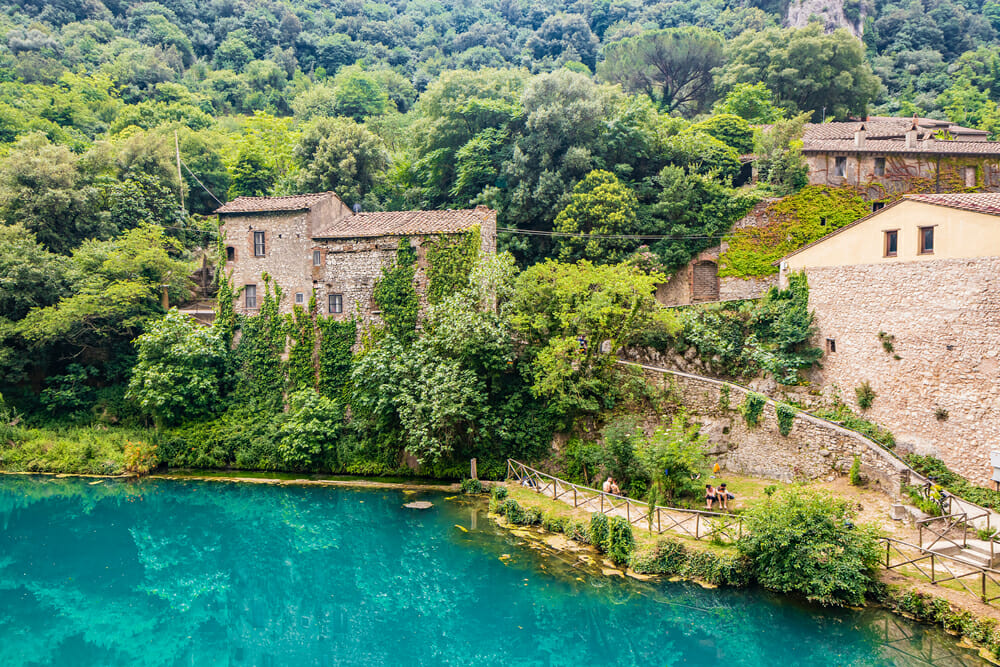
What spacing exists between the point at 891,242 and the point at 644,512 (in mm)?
10943

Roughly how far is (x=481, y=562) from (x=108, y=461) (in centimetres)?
1815

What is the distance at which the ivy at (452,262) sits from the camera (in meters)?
24.1

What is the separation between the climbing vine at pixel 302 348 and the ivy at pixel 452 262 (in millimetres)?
5818

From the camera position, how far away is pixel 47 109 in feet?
149

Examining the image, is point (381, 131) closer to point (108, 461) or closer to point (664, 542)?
point (108, 461)

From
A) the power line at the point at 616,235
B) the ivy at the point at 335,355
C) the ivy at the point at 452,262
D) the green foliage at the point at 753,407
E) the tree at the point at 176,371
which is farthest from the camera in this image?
the power line at the point at 616,235

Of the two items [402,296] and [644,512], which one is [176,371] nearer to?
[402,296]

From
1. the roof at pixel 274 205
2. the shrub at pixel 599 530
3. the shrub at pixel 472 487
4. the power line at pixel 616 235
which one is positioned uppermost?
Answer: the roof at pixel 274 205

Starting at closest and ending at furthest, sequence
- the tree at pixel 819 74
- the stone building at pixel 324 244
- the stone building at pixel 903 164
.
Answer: the stone building at pixel 324 244 → the stone building at pixel 903 164 → the tree at pixel 819 74

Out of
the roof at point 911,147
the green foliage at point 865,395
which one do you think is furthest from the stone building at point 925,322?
the roof at point 911,147

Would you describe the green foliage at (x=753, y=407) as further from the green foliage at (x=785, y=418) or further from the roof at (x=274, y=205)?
the roof at (x=274, y=205)

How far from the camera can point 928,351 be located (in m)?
16.5

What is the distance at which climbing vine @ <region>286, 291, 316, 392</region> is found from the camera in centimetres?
2589

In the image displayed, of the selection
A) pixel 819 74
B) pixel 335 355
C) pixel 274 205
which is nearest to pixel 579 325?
pixel 335 355
